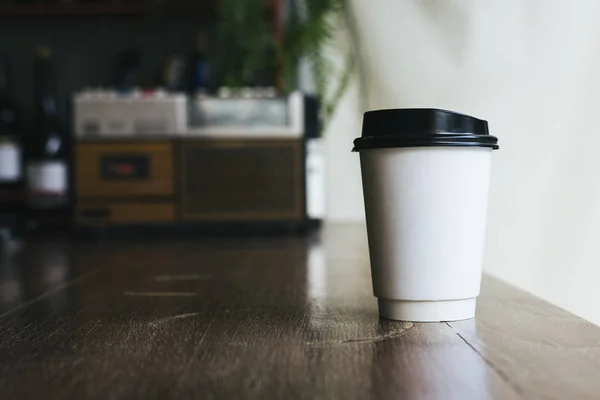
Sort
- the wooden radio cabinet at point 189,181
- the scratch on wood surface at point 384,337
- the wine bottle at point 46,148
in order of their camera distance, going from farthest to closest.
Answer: the wine bottle at point 46,148 < the wooden radio cabinet at point 189,181 < the scratch on wood surface at point 384,337

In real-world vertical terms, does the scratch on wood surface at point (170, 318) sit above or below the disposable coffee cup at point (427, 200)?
below

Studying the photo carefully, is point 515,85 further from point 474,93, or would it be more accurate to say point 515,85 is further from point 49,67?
point 49,67

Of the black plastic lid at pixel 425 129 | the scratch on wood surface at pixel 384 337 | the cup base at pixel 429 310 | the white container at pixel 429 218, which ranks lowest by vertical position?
the scratch on wood surface at pixel 384 337

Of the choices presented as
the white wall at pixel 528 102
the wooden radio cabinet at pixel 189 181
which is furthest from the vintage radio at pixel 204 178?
the white wall at pixel 528 102

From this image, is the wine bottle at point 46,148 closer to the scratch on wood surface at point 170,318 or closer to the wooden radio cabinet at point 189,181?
the wooden radio cabinet at point 189,181

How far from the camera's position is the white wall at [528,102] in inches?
34.1

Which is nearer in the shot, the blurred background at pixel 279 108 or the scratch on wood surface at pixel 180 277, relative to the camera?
the blurred background at pixel 279 108

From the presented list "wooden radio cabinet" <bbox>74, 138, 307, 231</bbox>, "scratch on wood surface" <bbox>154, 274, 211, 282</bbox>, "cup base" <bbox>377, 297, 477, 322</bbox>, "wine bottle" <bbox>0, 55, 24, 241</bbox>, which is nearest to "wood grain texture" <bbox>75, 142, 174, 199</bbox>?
"wooden radio cabinet" <bbox>74, 138, 307, 231</bbox>

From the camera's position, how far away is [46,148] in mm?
2615

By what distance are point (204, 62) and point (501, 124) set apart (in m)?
1.79

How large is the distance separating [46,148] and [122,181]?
2.00 feet

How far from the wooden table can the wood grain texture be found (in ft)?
3.78

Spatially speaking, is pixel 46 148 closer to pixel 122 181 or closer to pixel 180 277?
pixel 122 181

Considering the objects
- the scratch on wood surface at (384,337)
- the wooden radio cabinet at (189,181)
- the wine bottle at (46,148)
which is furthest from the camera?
the wine bottle at (46,148)
